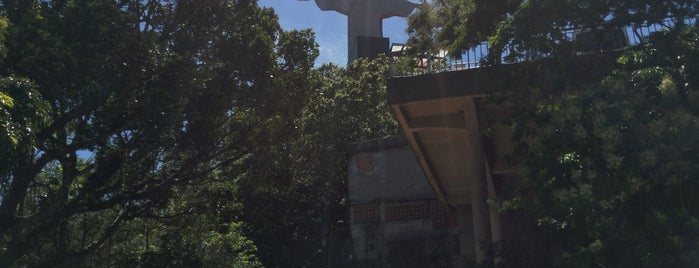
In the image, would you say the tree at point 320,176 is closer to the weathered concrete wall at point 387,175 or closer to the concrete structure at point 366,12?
the weathered concrete wall at point 387,175

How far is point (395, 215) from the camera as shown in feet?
59.0

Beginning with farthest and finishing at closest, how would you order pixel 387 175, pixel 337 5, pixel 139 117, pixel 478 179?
pixel 337 5, pixel 387 175, pixel 139 117, pixel 478 179

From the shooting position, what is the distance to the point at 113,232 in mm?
14562

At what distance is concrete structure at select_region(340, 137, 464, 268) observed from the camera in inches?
685

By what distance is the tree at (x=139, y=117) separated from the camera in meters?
10.4

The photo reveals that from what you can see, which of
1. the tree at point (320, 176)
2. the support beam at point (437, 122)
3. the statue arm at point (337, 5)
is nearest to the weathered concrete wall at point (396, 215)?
the tree at point (320, 176)

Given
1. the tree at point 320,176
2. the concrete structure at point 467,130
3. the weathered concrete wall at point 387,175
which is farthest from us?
the tree at point 320,176

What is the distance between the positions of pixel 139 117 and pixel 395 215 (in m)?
8.38

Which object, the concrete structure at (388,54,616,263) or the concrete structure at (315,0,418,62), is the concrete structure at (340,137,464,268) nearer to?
the concrete structure at (388,54,616,263)

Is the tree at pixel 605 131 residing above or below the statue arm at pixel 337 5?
below

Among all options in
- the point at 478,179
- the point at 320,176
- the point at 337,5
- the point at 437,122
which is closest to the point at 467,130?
the point at 437,122

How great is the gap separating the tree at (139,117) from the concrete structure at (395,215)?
3.55 m

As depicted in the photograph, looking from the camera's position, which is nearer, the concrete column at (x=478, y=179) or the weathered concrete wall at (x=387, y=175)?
the concrete column at (x=478, y=179)

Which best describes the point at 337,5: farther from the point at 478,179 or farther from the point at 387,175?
the point at 478,179
